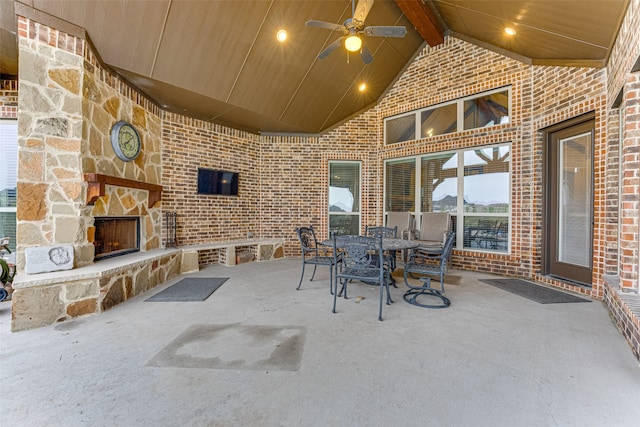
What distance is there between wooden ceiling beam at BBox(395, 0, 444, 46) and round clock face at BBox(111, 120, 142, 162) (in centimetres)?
442

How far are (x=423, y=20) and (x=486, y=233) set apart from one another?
150 inches

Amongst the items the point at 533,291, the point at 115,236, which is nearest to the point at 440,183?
the point at 533,291

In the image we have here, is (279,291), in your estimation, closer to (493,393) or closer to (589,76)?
(493,393)

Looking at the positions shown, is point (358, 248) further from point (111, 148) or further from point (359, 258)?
point (111, 148)

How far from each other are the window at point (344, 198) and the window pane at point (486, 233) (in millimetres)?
2362

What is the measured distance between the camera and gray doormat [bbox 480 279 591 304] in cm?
355

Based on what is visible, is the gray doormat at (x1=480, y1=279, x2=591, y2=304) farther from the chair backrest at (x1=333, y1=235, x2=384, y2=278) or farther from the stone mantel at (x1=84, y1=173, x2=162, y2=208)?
the stone mantel at (x1=84, y1=173, x2=162, y2=208)

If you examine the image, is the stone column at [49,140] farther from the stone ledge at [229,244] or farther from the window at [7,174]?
the window at [7,174]

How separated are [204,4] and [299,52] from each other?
1.61m

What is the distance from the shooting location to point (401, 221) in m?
5.87

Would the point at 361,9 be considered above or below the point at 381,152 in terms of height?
above

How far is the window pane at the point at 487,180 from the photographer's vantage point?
4938mm

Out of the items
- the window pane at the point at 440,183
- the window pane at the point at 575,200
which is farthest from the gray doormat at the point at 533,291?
the window pane at the point at 440,183

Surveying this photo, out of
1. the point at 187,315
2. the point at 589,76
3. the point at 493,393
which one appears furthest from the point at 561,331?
the point at 187,315
